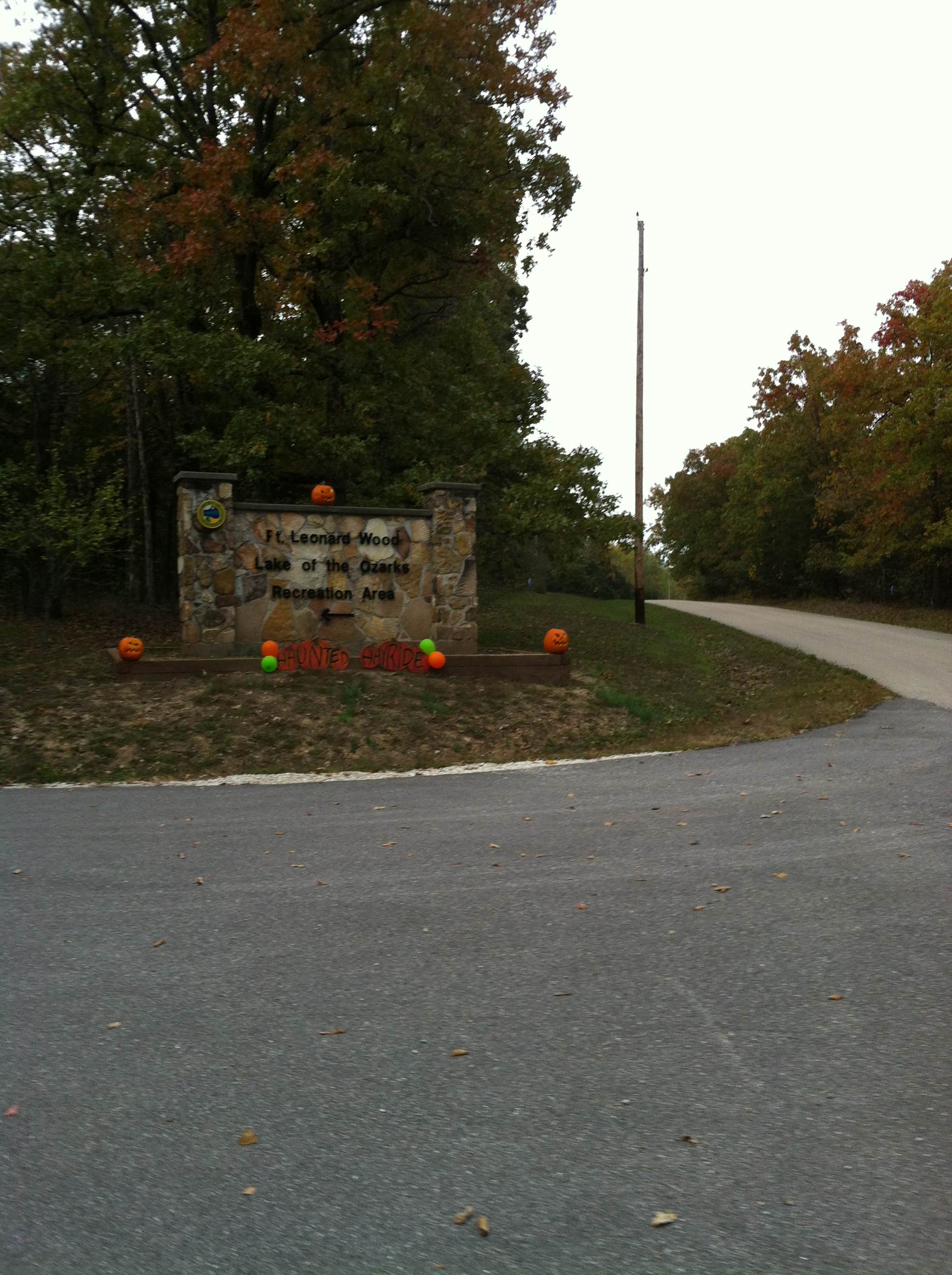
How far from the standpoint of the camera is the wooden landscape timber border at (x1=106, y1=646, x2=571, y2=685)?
568 inches

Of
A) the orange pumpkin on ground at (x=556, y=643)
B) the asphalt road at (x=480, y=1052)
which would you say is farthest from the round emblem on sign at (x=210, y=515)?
the asphalt road at (x=480, y=1052)

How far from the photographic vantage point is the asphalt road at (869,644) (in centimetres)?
1766

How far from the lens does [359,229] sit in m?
19.0

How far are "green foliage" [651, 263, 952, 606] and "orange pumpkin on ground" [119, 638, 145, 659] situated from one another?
71.9 feet

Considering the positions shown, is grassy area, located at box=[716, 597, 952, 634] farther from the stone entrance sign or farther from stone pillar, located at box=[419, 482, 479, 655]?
the stone entrance sign

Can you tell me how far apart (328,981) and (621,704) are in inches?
433

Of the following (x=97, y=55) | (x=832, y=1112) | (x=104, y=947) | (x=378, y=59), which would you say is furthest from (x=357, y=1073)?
(x=97, y=55)

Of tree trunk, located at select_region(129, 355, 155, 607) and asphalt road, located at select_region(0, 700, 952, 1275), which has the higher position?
tree trunk, located at select_region(129, 355, 155, 607)

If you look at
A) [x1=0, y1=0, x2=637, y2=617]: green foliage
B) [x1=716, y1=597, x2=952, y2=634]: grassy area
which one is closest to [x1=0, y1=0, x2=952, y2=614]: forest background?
[x1=0, y1=0, x2=637, y2=617]: green foliage

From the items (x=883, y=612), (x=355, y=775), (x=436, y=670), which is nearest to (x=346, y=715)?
(x=355, y=775)

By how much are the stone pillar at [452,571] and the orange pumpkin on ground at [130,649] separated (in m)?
4.14

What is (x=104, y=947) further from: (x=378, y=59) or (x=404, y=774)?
(x=378, y=59)

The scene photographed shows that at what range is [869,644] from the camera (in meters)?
24.2

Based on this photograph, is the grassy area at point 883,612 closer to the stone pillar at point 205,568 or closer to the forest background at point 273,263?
the forest background at point 273,263
